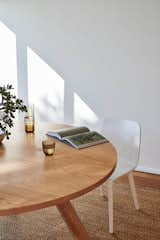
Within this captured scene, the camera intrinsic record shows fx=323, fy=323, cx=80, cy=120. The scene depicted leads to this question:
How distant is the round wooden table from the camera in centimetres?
115

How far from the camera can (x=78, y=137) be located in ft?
6.12

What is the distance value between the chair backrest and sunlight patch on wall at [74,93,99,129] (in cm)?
87

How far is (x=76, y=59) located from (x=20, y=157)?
1.96m

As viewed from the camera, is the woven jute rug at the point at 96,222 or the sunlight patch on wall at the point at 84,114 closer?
the woven jute rug at the point at 96,222

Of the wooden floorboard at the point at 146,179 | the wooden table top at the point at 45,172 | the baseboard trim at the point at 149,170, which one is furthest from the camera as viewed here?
the baseboard trim at the point at 149,170

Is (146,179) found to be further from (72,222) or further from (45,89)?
(72,222)

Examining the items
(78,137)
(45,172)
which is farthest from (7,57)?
(45,172)

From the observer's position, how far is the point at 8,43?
3.67 meters

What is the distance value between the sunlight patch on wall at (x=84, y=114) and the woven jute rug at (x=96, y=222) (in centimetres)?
92

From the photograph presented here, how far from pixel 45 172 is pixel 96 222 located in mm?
1122

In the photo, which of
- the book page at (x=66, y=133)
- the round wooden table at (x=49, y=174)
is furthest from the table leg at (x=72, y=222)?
the book page at (x=66, y=133)

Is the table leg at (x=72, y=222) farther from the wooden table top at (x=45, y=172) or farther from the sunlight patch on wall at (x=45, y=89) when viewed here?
the sunlight patch on wall at (x=45, y=89)

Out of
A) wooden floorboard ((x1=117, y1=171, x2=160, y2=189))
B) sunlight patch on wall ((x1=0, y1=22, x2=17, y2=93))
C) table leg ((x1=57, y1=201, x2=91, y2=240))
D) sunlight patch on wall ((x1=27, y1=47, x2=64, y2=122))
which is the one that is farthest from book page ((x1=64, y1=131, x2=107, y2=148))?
sunlight patch on wall ((x1=0, y1=22, x2=17, y2=93))

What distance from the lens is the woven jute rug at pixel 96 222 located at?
2.19 meters
